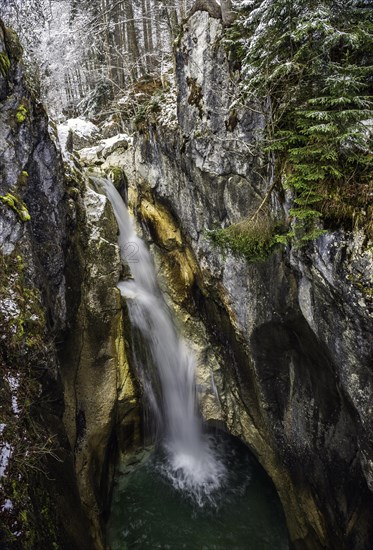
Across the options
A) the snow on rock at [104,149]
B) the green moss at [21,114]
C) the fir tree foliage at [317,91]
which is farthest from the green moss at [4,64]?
the snow on rock at [104,149]

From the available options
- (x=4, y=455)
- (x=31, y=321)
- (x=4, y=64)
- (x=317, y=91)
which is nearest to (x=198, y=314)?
(x=31, y=321)

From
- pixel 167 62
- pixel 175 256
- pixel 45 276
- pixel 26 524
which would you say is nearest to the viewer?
pixel 26 524

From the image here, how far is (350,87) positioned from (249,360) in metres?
5.52

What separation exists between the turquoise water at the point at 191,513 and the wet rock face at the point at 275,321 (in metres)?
0.87

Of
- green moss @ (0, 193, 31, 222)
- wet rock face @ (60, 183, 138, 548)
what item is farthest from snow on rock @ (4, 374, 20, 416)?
green moss @ (0, 193, 31, 222)

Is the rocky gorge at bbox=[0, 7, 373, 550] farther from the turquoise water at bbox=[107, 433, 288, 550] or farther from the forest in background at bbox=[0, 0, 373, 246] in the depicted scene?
the turquoise water at bbox=[107, 433, 288, 550]

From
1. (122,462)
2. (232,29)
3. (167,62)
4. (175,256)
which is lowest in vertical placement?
(122,462)

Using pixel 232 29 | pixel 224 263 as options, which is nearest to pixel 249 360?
pixel 224 263

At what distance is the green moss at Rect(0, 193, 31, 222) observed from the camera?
565cm

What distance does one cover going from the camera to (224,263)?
24.5ft

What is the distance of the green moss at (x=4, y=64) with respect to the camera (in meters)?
5.75

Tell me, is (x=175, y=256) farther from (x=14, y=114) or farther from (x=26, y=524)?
(x=26, y=524)

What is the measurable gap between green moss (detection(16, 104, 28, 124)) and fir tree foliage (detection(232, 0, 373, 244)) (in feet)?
13.6

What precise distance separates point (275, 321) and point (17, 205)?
528cm
